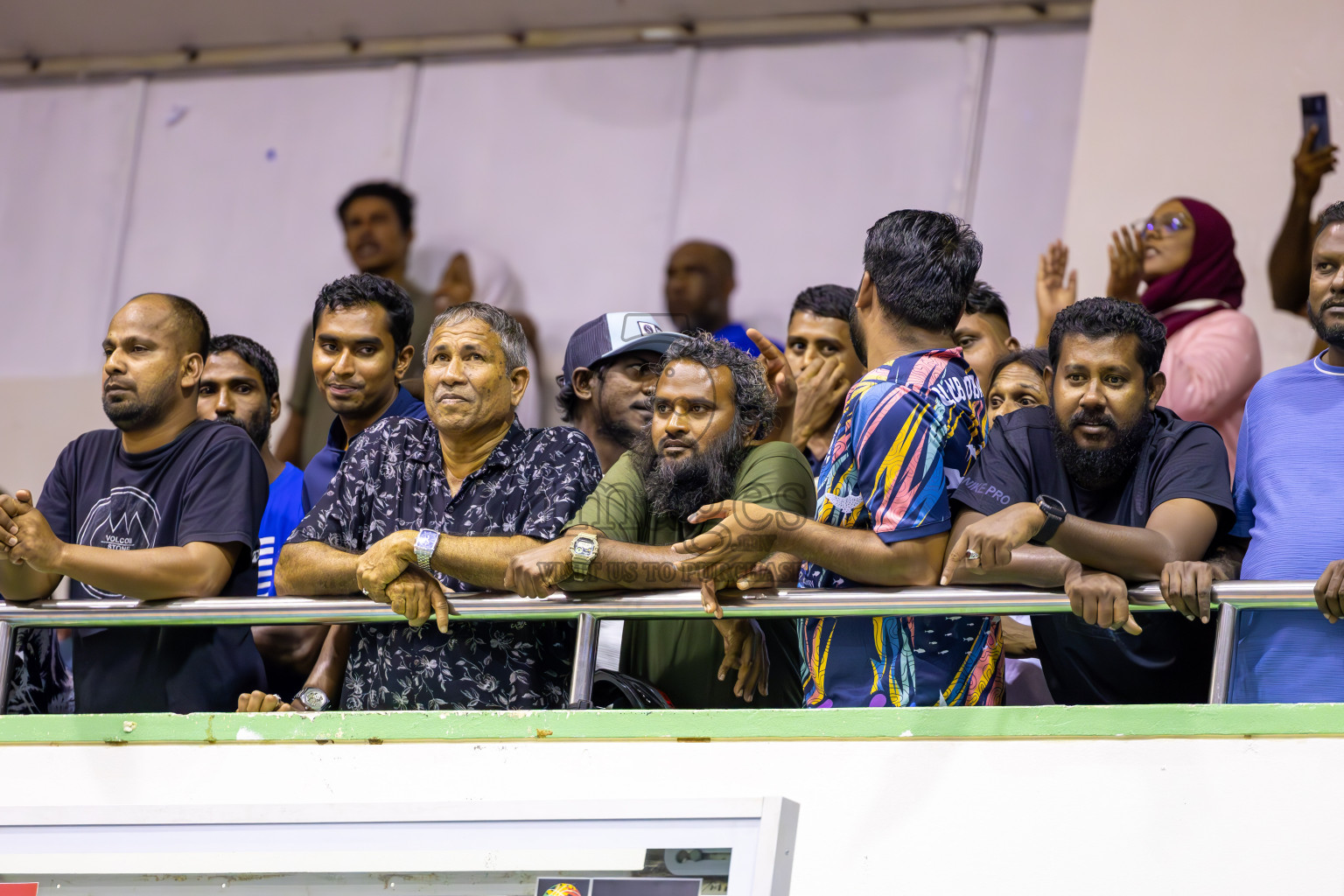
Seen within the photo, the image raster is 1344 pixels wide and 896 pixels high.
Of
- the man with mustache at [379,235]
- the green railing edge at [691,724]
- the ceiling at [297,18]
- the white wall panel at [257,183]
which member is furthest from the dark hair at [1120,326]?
the white wall panel at [257,183]

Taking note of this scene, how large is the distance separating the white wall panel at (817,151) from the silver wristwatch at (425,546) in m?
4.00

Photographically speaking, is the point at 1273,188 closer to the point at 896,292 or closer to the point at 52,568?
the point at 896,292

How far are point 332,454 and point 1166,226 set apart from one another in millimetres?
2845

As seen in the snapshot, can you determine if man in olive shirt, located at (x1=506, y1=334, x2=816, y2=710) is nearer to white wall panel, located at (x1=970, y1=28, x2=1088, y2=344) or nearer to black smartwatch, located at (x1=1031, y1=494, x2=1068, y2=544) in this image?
black smartwatch, located at (x1=1031, y1=494, x2=1068, y2=544)

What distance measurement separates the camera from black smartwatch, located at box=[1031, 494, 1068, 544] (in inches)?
108

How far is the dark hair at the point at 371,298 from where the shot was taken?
413 cm

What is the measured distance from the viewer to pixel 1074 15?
6746 mm

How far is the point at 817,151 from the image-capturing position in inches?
281

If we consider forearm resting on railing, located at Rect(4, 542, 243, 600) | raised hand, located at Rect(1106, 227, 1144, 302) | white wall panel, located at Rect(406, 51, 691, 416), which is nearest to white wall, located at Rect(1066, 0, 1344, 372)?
raised hand, located at Rect(1106, 227, 1144, 302)

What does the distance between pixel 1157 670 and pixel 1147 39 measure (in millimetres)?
3761

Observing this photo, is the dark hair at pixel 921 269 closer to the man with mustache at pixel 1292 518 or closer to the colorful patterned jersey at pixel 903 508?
the colorful patterned jersey at pixel 903 508

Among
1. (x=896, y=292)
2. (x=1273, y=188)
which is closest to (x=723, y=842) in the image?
(x=896, y=292)

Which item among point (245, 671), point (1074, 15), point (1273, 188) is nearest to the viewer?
point (245, 671)

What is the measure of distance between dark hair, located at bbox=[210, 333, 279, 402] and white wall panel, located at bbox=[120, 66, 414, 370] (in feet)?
10.3
